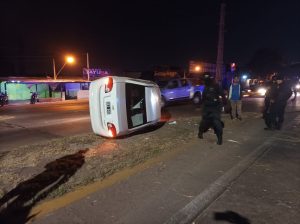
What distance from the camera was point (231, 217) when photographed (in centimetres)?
385

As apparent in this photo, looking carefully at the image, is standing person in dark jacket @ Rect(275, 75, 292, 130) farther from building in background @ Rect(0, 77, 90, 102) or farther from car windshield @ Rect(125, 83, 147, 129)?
building in background @ Rect(0, 77, 90, 102)

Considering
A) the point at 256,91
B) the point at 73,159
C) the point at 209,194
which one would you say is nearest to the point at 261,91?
the point at 256,91

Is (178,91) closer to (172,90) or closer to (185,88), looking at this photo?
(172,90)

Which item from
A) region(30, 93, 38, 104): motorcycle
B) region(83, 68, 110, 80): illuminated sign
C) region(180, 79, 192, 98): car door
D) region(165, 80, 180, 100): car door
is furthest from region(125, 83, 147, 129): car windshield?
region(83, 68, 110, 80): illuminated sign

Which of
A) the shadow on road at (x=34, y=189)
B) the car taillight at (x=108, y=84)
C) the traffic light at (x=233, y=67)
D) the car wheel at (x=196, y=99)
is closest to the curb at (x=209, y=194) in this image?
the shadow on road at (x=34, y=189)

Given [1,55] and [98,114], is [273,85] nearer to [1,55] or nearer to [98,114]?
[98,114]

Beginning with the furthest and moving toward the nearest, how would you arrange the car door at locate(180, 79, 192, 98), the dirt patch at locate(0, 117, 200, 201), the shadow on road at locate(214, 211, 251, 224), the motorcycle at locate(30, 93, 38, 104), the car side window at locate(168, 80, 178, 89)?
1. the motorcycle at locate(30, 93, 38, 104)
2. the car door at locate(180, 79, 192, 98)
3. the car side window at locate(168, 80, 178, 89)
4. the dirt patch at locate(0, 117, 200, 201)
5. the shadow on road at locate(214, 211, 251, 224)

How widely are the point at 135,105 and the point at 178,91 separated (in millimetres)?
9951

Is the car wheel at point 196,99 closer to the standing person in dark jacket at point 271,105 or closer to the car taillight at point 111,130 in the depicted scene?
the standing person in dark jacket at point 271,105

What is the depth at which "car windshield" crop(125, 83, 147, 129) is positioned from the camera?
26.2 ft

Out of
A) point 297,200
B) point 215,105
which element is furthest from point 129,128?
point 297,200

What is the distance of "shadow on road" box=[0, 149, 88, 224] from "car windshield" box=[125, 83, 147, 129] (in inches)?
86.4

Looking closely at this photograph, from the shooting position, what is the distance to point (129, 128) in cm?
805

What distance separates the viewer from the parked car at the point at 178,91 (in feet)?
58.1
